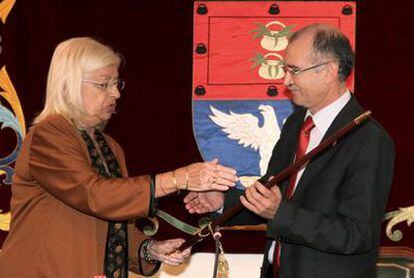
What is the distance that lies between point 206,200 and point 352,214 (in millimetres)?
703

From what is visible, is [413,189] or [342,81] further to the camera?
[413,189]

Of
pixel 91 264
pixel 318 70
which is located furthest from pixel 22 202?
pixel 318 70

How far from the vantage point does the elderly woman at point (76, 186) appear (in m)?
2.64

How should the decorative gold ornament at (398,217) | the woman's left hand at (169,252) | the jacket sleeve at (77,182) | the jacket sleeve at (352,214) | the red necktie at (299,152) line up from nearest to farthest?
the jacket sleeve at (352,214)
the jacket sleeve at (77,182)
the red necktie at (299,152)
the woman's left hand at (169,252)
the decorative gold ornament at (398,217)

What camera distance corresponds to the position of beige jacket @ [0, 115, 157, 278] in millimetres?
2633

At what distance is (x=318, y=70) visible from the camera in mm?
2771

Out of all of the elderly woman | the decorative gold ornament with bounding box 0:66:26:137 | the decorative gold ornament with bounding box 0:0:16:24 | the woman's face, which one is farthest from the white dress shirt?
the decorative gold ornament with bounding box 0:0:16:24

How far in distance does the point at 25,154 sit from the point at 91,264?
1.55ft

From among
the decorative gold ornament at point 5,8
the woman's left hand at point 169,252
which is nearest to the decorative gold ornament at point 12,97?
the decorative gold ornament at point 5,8

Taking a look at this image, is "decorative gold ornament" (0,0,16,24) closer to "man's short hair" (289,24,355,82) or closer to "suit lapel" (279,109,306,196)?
"suit lapel" (279,109,306,196)

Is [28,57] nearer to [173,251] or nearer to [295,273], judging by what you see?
[173,251]

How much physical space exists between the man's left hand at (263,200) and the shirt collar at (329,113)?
395 mm

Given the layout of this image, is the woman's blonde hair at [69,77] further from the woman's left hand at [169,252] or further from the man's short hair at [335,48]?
the man's short hair at [335,48]

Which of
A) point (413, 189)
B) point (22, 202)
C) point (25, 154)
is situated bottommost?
point (413, 189)
